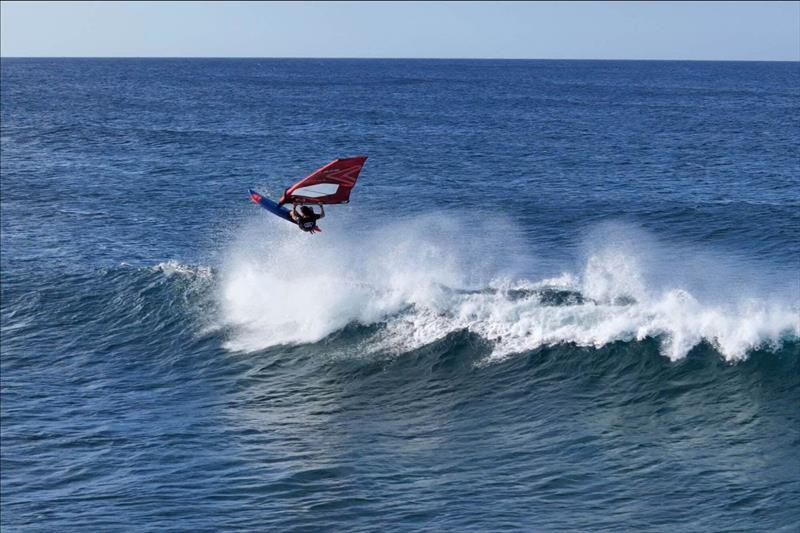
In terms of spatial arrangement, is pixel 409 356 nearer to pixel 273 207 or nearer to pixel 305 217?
pixel 305 217

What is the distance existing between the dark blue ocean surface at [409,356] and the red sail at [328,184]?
20.3ft

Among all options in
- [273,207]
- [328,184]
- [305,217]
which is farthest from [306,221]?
[328,184]

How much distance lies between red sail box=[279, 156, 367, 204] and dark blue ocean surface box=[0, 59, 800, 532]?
6179 mm

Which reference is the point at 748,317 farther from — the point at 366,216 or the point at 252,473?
the point at 366,216

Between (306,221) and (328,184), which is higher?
(328,184)

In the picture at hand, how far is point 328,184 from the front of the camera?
31516mm

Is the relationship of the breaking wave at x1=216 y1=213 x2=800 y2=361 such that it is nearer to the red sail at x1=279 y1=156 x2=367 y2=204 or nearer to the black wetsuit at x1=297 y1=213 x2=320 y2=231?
the black wetsuit at x1=297 y1=213 x2=320 y2=231

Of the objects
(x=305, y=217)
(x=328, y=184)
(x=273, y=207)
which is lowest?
(x=305, y=217)

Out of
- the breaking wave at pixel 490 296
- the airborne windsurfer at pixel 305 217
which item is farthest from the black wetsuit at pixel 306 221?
the breaking wave at pixel 490 296

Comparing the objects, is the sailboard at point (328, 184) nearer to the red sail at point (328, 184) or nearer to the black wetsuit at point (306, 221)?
the red sail at point (328, 184)

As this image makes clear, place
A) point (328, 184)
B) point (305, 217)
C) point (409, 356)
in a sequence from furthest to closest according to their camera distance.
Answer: point (409, 356), point (305, 217), point (328, 184)

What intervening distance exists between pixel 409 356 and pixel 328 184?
23.3ft

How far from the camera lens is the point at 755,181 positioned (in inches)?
2744

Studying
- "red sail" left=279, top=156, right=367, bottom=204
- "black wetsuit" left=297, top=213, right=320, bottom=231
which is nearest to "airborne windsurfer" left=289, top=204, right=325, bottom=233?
"black wetsuit" left=297, top=213, right=320, bottom=231
